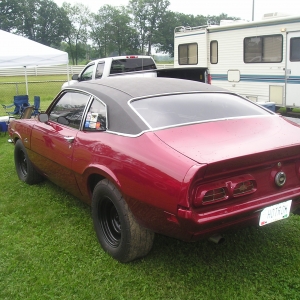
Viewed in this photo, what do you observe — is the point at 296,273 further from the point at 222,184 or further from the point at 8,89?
the point at 8,89

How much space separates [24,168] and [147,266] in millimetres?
3062

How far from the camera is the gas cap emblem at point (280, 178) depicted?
115 inches

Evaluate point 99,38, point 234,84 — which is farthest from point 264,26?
point 99,38

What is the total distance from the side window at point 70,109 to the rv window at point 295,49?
753 cm

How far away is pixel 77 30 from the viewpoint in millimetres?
62781

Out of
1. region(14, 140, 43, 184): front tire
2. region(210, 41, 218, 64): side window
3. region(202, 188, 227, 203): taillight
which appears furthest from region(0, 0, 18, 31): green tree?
region(202, 188, 227, 203): taillight

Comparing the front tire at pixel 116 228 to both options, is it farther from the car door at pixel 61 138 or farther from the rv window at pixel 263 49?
the rv window at pixel 263 49

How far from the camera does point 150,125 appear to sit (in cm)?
320

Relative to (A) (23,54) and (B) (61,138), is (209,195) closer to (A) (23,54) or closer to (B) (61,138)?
(B) (61,138)

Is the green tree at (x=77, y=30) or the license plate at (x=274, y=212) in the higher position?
the green tree at (x=77, y=30)

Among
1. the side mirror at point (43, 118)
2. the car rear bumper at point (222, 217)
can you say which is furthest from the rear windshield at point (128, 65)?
the car rear bumper at point (222, 217)

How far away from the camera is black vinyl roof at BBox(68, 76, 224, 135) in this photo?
130 inches

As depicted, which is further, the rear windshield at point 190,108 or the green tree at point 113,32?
the green tree at point 113,32

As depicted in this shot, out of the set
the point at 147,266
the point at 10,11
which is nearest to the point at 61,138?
the point at 147,266
